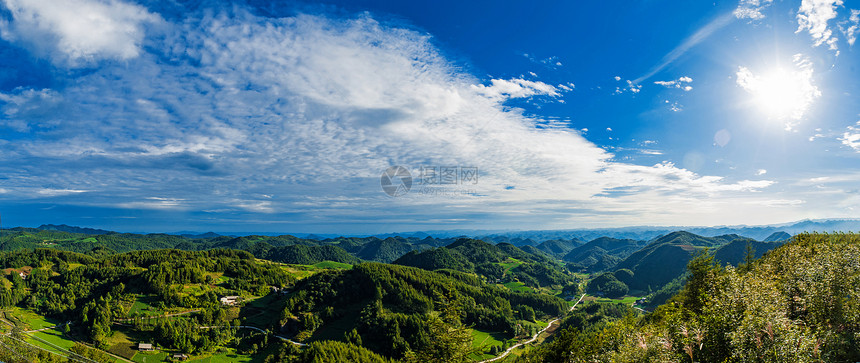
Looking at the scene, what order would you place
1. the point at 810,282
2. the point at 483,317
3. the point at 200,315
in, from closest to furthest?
the point at 810,282
the point at 200,315
the point at 483,317

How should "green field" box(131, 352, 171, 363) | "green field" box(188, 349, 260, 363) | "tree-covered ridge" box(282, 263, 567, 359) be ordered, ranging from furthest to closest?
"tree-covered ridge" box(282, 263, 567, 359) → "green field" box(188, 349, 260, 363) → "green field" box(131, 352, 171, 363)

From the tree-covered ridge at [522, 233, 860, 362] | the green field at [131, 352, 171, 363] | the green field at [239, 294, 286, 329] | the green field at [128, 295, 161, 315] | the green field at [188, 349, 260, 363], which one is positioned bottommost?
the green field at [188, 349, 260, 363]

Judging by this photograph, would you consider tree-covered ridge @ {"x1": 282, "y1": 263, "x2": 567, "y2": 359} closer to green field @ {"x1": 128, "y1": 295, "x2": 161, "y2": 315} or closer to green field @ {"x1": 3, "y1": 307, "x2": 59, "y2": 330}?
green field @ {"x1": 128, "y1": 295, "x2": 161, "y2": 315}

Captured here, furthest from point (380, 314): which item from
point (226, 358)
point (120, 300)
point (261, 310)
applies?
point (120, 300)

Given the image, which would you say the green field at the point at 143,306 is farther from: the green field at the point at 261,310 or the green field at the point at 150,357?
the green field at the point at 261,310

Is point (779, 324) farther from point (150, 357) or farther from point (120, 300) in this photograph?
point (120, 300)

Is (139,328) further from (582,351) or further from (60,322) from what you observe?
(582,351)

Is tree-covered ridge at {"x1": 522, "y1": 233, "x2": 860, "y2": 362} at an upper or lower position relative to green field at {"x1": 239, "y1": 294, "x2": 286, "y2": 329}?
upper

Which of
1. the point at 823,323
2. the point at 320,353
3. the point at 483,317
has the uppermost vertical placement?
the point at 823,323

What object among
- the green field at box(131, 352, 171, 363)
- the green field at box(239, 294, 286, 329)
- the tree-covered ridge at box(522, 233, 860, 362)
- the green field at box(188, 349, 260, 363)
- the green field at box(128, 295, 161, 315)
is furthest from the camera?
the green field at box(239, 294, 286, 329)

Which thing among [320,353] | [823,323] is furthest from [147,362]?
[823,323]

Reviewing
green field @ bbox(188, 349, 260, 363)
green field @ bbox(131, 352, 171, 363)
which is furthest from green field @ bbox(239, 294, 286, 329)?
green field @ bbox(131, 352, 171, 363)
